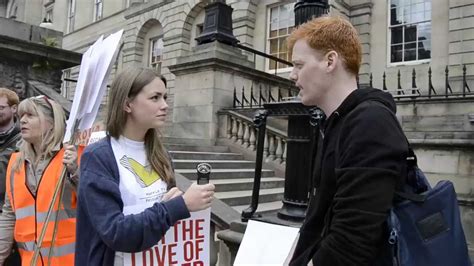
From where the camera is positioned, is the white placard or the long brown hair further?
the white placard

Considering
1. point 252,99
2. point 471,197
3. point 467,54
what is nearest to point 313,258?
point 471,197

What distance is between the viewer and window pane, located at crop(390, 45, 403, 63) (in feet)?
51.8

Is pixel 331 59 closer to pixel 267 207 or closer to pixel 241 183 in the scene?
pixel 267 207

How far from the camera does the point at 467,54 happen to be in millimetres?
13727

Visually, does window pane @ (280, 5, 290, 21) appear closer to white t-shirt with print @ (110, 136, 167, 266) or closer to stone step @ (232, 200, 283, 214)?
stone step @ (232, 200, 283, 214)

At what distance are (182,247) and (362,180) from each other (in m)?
1.13

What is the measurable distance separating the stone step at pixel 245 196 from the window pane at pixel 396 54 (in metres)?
10.9

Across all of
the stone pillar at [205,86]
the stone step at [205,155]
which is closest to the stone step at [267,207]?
the stone step at [205,155]

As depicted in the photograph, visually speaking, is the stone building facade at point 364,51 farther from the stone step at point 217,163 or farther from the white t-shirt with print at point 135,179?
the stone step at point 217,163

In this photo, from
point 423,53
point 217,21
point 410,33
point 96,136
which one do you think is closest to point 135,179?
point 96,136

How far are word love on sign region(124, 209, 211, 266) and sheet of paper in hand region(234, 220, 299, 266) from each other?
25cm

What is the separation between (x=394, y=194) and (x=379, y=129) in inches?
9.5

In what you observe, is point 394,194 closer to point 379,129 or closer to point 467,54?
point 379,129

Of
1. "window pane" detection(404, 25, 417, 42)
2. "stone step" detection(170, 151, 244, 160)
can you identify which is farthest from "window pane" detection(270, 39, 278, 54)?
"stone step" detection(170, 151, 244, 160)
